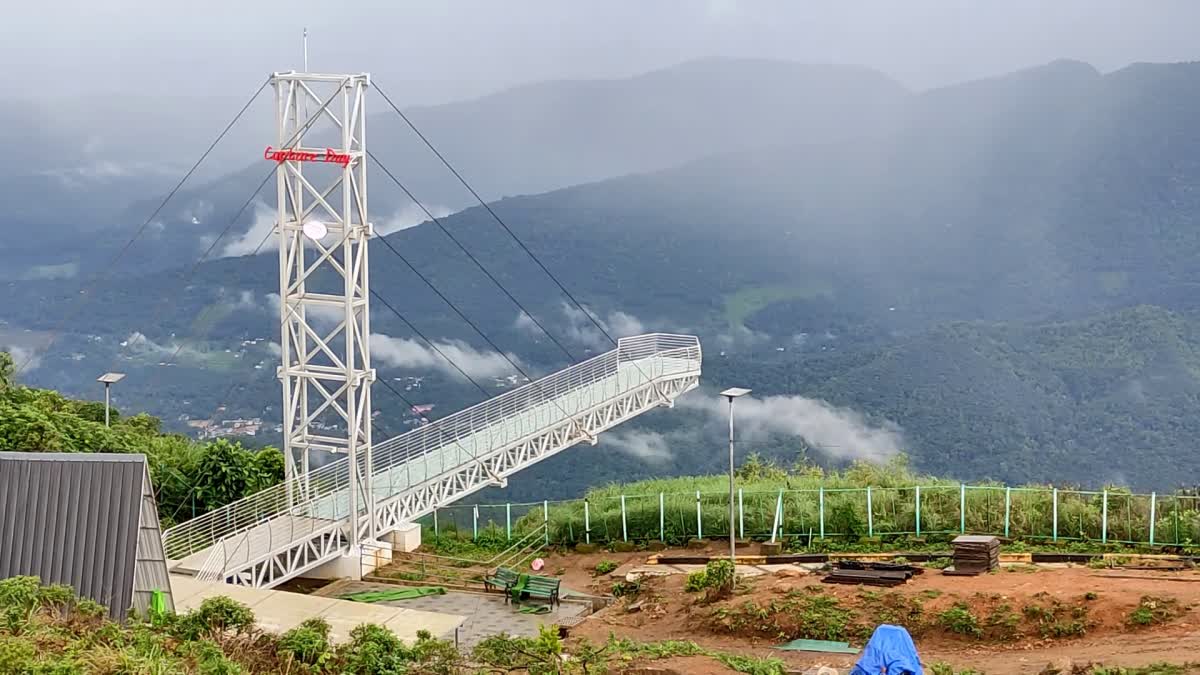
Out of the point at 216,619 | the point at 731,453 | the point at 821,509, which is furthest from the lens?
the point at 821,509

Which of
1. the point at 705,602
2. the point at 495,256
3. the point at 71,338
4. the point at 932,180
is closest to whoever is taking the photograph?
the point at 705,602

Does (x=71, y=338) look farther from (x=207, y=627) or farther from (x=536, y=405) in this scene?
(x=207, y=627)

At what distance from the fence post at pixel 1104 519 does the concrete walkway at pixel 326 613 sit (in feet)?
49.6

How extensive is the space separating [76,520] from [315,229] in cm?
1181

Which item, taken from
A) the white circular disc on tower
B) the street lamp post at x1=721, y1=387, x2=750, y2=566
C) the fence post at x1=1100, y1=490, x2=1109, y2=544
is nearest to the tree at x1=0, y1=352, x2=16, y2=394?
the white circular disc on tower

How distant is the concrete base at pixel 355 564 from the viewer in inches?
1192

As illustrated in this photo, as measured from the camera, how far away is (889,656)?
1722 cm

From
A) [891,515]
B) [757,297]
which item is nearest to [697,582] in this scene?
[891,515]

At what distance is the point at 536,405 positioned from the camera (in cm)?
3525

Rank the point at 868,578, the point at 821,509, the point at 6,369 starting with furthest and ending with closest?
the point at 6,369 → the point at 821,509 → the point at 868,578

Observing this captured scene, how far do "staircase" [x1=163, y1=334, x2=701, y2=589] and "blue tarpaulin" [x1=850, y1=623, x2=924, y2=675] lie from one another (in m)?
13.9

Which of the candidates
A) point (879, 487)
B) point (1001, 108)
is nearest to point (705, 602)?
point (879, 487)

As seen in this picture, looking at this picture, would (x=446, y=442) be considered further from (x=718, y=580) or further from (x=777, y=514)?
(x=718, y=580)

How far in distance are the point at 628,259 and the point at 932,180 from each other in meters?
35.1
